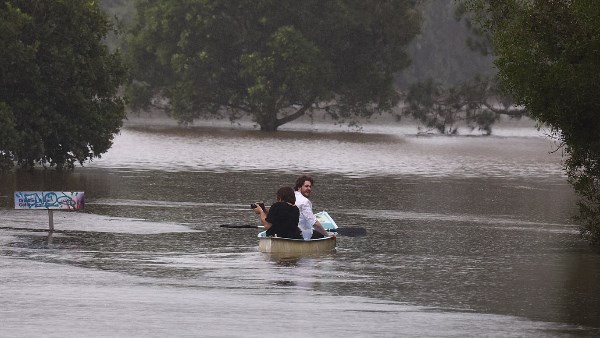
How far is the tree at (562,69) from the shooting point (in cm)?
2206

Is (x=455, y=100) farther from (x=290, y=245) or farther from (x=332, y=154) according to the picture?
(x=290, y=245)

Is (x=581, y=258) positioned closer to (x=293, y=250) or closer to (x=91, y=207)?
(x=293, y=250)

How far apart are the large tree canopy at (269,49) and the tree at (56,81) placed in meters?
43.2

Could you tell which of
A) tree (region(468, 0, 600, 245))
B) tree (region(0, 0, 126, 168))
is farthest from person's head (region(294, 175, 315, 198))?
tree (region(0, 0, 126, 168))

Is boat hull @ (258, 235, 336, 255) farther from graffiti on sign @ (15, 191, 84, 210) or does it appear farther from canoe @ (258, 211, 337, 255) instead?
graffiti on sign @ (15, 191, 84, 210)

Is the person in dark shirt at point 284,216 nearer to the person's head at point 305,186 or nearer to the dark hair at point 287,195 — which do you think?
the dark hair at point 287,195

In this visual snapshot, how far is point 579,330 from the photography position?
15031 millimetres

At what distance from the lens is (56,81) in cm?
4216

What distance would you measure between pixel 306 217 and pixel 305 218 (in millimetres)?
21

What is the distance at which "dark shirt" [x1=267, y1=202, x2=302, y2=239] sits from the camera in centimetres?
2158

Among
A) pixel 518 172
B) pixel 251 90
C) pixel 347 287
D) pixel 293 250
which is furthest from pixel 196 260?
pixel 251 90

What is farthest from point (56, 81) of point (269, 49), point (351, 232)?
point (269, 49)

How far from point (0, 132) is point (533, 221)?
1623 cm

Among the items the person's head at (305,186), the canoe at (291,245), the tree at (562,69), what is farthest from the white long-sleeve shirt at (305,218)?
the tree at (562,69)
